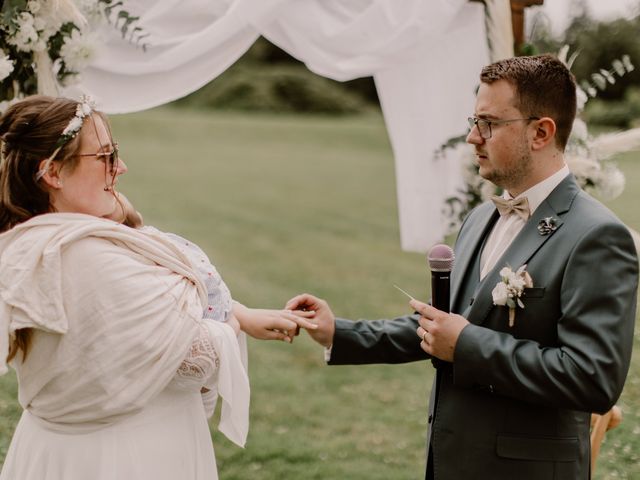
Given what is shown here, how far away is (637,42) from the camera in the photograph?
16.1 m

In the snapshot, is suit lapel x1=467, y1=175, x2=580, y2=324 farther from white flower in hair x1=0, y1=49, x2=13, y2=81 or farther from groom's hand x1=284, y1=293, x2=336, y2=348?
white flower in hair x1=0, y1=49, x2=13, y2=81

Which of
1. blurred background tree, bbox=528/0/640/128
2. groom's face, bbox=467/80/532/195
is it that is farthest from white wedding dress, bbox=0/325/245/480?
blurred background tree, bbox=528/0/640/128

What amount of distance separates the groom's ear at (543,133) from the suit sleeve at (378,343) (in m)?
0.86

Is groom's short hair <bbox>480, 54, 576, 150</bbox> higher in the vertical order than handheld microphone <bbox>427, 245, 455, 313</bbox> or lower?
higher

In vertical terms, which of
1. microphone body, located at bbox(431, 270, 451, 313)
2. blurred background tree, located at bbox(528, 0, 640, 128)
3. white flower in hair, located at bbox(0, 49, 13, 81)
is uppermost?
white flower in hair, located at bbox(0, 49, 13, 81)

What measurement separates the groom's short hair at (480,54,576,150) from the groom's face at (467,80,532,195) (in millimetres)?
25

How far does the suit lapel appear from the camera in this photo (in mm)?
2613

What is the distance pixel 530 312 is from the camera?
2.55 meters

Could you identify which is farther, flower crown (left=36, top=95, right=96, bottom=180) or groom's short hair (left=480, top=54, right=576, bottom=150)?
groom's short hair (left=480, top=54, right=576, bottom=150)

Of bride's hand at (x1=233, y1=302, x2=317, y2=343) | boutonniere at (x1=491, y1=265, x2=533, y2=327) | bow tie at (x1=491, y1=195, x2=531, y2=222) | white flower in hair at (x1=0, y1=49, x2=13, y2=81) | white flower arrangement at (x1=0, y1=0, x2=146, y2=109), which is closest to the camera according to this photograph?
boutonniere at (x1=491, y1=265, x2=533, y2=327)

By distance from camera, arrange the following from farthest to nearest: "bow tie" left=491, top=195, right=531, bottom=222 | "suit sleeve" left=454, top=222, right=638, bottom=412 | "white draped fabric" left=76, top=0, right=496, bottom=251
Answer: "white draped fabric" left=76, top=0, right=496, bottom=251 → "bow tie" left=491, top=195, right=531, bottom=222 → "suit sleeve" left=454, top=222, right=638, bottom=412

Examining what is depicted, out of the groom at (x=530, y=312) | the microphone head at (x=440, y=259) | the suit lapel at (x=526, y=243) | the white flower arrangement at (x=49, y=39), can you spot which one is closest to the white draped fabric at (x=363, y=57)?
the white flower arrangement at (x=49, y=39)

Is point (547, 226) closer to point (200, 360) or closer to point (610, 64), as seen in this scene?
point (200, 360)

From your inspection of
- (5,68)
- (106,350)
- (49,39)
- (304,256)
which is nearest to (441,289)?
(106,350)
